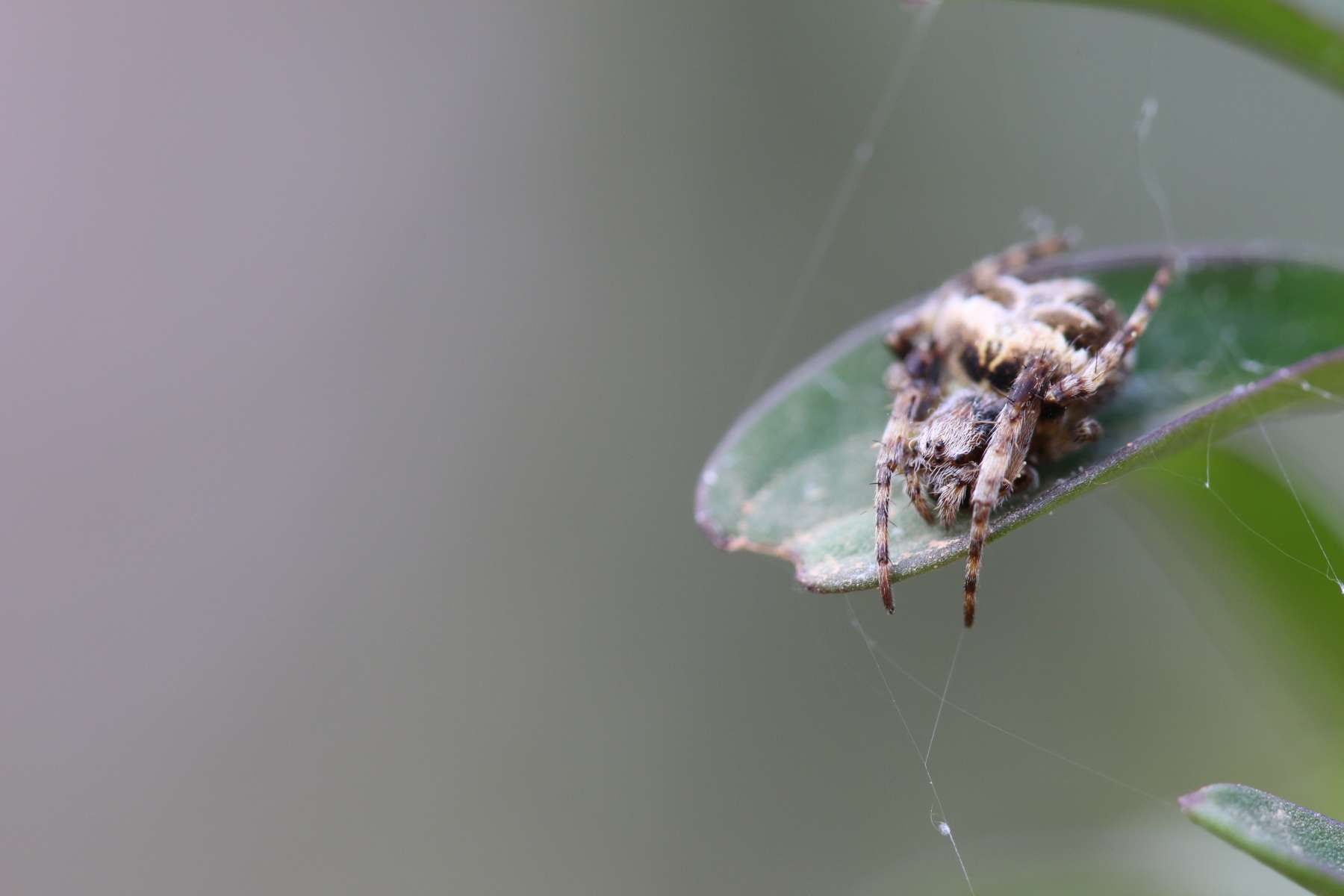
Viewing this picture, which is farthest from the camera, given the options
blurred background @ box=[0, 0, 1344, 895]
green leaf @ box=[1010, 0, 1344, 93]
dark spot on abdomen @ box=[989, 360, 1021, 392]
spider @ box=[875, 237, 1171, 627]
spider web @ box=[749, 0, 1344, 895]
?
blurred background @ box=[0, 0, 1344, 895]

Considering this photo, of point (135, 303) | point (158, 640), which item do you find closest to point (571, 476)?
point (158, 640)

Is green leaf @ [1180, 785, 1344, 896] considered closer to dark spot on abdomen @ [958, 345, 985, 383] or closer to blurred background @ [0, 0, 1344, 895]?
Answer: dark spot on abdomen @ [958, 345, 985, 383]

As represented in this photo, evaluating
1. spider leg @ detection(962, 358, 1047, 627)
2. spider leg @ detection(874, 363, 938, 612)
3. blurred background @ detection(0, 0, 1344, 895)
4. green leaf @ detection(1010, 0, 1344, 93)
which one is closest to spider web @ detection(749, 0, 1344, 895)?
blurred background @ detection(0, 0, 1344, 895)

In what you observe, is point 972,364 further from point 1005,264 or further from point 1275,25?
point 1275,25

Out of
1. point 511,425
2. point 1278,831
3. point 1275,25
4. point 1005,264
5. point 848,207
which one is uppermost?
point 848,207

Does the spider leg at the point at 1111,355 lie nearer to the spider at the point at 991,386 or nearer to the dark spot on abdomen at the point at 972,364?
the spider at the point at 991,386

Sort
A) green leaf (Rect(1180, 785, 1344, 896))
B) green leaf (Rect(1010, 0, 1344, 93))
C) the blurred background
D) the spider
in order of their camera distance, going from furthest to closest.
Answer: the blurred background, the spider, green leaf (Rect(1010, 0, 1344, 93)), green leaf (Rect(1180, 785, 1344, 896))

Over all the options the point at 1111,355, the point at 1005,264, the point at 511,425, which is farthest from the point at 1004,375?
the point at 511,425

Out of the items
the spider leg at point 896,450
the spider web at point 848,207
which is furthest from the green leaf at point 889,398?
the spider web at point 848,207
